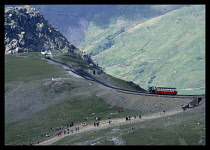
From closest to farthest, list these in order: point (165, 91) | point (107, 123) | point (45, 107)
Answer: point (107, 123), point (165, 91), point (45, 107)

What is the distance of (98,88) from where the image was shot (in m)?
162

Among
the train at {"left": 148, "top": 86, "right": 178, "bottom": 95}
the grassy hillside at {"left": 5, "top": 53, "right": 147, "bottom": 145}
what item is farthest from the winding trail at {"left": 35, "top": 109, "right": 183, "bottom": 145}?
the train at {"left": 148, "top": 86, "right": 178, "bottom": 95}

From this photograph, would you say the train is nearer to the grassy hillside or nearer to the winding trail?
the grassy hillside

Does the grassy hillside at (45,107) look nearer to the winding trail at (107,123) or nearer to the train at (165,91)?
the winding trail at (107,123)

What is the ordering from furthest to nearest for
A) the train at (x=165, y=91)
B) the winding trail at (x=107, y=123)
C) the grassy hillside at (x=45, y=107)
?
the train at (x=165, y=91)
the grassy hillside at (x=45, y=107)
the winding trail at (x=107, y=123)

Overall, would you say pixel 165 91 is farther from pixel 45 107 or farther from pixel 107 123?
pixel 45 107

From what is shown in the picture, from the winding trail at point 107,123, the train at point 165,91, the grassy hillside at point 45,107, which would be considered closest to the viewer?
the winding trail at point 107,123

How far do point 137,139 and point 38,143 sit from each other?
35132mm

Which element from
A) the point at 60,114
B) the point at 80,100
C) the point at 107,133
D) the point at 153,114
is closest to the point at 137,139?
the point at 107,133

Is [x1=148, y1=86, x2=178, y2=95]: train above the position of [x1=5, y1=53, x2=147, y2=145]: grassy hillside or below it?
above

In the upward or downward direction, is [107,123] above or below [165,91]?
below

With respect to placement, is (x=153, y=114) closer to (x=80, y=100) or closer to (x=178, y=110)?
(x=178, y=110)

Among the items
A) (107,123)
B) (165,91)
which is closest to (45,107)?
(107,123)

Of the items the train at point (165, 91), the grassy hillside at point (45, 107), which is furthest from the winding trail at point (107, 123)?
the train at point (165, 91)
